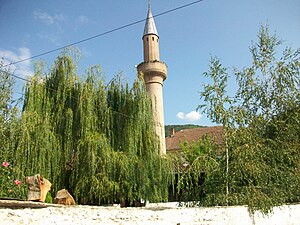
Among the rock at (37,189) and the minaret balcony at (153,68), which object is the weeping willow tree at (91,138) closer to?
the rock at (37,189)

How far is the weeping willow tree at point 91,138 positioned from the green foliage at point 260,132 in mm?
2509

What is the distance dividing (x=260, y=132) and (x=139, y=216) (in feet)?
20.5

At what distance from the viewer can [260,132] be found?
1041 centimetres

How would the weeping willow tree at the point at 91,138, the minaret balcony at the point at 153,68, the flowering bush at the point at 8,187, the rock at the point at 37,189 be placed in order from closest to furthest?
1. the rock at the point at 37,189
2. the flowering bush at the point at 8,187
3. the weeping willow tree at the point at 91,138
4. the minaret balcony at the point at 153,68

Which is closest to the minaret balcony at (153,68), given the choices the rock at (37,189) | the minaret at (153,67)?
the minaret at (153,67)

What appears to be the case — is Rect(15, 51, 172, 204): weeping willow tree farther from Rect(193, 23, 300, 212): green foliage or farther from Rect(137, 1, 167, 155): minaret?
Rect(137, 1, 167, 155): minaret

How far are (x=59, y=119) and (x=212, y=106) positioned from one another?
5.04 meters

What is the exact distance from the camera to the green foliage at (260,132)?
8.87 m

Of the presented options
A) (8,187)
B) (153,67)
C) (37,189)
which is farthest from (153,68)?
(37,189)

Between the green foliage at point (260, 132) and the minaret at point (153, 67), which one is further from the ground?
the minaret at point (153, 67)

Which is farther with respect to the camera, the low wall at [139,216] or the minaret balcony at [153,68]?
the minaret balcony at [153,68]

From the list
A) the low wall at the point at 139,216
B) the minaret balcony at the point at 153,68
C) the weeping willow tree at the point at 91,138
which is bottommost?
the low wall at the point at 139,216

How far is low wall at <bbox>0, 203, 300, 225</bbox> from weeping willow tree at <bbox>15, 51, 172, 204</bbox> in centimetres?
329

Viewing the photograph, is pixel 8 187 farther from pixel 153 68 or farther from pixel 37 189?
pixel 153 68
